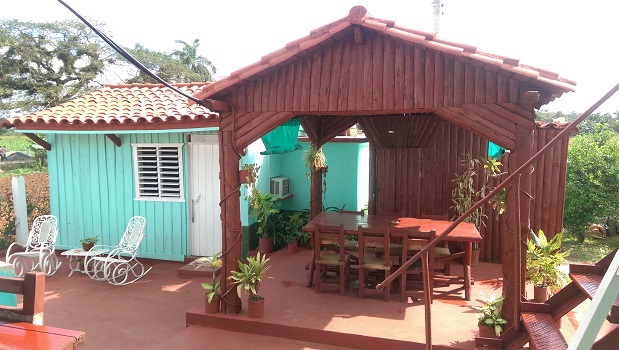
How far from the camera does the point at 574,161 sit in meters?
11.5

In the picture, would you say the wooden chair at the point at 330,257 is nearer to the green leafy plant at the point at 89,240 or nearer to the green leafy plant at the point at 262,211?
the green leafy plant at the point at 262,211

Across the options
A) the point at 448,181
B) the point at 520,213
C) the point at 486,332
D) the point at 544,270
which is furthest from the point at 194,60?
the point at 486,332

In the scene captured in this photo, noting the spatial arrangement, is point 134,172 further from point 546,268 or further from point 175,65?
point 175,65

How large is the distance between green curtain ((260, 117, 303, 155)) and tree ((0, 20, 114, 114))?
19.0 meters

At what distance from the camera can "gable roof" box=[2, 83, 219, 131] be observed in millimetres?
7211

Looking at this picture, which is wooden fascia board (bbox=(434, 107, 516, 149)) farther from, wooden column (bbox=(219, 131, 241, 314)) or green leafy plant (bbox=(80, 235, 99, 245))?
green leafy plant (bbox=(80, 235, 99, 245))

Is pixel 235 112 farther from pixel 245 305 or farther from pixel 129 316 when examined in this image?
pixel 129 316

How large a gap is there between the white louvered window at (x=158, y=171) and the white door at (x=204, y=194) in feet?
0.78

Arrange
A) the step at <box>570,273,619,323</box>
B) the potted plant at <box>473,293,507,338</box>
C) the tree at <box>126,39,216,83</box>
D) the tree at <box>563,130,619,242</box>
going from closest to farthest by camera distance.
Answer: the step at <box>570,273,619,323</box> < the potted plant at <box>473,293,507,338</box> < the tree at <box>563,130,619,242</box> < the tree at <box>126,39,216,83</box>

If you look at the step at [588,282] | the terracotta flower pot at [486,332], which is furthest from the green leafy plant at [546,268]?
the step at [588,282]

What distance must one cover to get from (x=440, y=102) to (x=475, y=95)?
35 centimetres

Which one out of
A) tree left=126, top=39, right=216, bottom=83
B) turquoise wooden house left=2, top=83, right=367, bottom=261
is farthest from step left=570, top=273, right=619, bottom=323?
tree left=126, top=39, right=216, bottom=83

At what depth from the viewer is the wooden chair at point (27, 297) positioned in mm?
3020

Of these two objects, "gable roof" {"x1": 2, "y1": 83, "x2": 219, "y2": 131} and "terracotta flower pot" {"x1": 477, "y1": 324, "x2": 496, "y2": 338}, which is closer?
"terracotta flower pot" {"x1": 477, "y1": 324, "x2": 496, "y2": 338}
